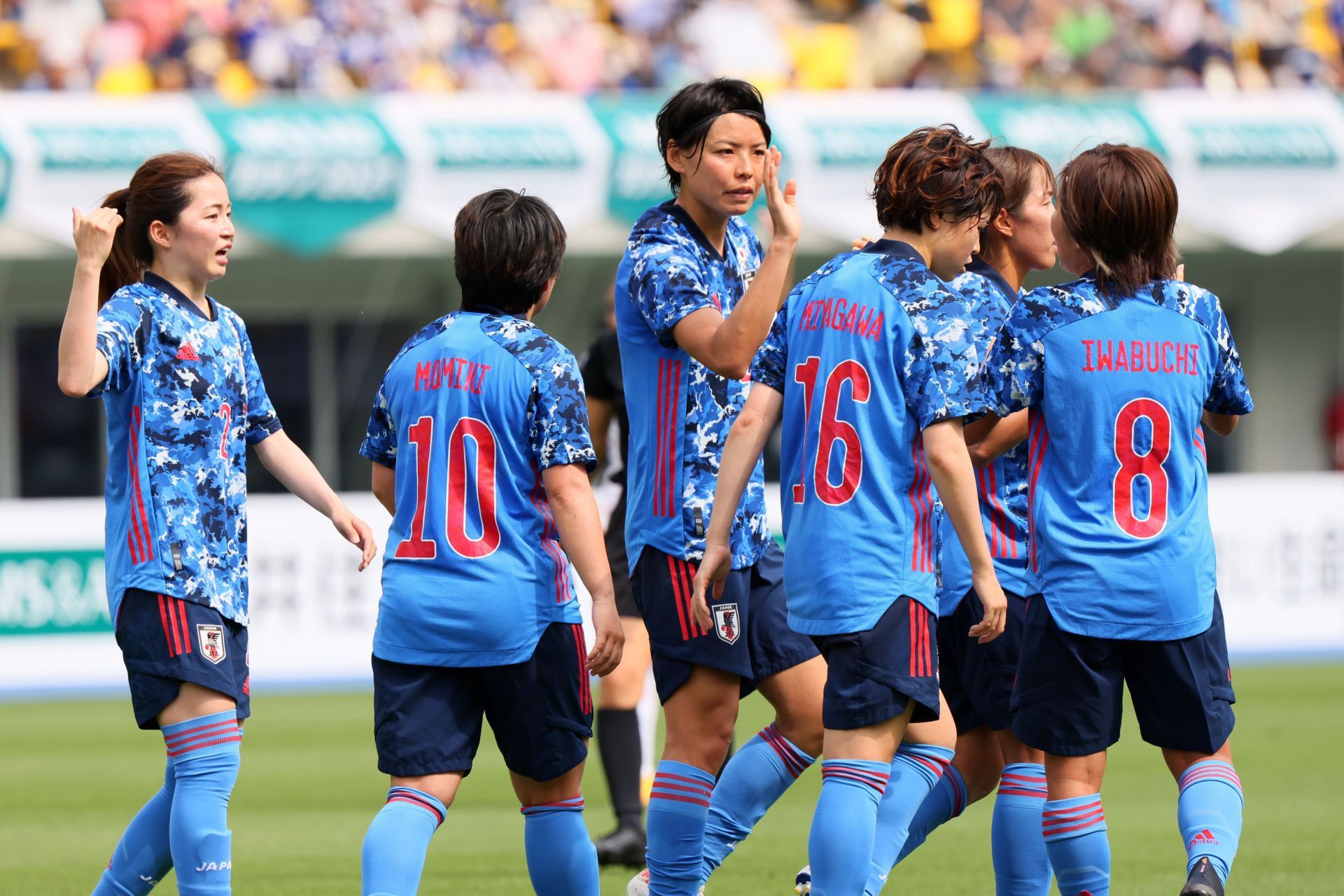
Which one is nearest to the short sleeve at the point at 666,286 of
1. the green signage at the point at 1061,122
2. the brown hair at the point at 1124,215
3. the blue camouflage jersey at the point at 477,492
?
the blue camouflage jersey at the point at 477,492

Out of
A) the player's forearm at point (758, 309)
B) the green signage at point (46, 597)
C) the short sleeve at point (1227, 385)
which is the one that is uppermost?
the player's forearm at point (758, 309)

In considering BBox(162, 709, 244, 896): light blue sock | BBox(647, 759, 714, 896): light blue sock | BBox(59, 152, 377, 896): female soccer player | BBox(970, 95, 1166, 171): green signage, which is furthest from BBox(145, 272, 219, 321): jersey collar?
BBox(970, 95, 1166, 171): green signage

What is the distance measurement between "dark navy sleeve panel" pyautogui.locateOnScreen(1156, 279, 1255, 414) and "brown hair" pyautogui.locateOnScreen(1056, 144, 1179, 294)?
0.06m

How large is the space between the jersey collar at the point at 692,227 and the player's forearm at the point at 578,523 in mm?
827

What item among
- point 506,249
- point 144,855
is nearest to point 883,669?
point 506,249

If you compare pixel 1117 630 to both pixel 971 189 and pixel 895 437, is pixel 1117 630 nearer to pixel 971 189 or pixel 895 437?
pixel 895 437

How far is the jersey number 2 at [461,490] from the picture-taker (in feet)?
13.5

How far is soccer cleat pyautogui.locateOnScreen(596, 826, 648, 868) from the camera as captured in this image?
20.9ft

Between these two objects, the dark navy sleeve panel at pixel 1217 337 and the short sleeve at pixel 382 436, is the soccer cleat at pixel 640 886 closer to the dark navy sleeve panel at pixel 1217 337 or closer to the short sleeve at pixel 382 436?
the short sleeve at pixel 382 436

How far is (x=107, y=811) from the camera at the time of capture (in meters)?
8.00

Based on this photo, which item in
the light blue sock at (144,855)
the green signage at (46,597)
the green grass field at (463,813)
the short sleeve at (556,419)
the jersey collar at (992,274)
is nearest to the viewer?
the short sleeve at (556,419)

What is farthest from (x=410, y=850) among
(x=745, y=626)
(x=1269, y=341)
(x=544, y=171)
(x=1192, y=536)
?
(x=1269, y=341)

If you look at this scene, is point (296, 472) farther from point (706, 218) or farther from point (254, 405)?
point (706, 218)

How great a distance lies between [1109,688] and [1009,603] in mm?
673
